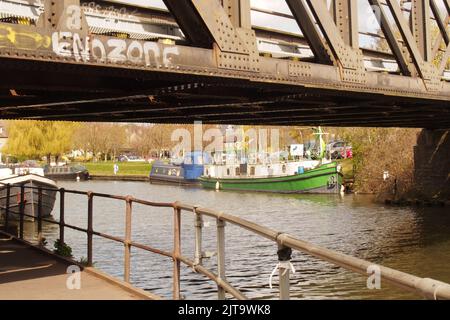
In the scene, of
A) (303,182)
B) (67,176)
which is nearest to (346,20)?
(303,182)

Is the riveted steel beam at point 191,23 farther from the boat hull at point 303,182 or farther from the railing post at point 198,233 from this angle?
the boat hull at point 303,182

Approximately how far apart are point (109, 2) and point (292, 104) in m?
7.51

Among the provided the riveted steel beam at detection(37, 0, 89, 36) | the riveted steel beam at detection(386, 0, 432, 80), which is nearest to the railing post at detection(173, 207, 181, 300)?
the riveted steel beam at detection(37, 0, 89, 36)

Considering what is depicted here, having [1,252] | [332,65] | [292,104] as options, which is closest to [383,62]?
[292,104]

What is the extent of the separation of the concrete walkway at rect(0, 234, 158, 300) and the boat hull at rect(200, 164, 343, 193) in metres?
39.5

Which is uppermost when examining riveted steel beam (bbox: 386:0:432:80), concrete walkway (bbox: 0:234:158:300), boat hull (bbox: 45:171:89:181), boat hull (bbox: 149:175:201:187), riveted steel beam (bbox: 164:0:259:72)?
riveted steel beam (bbox: 386:0:432:80)

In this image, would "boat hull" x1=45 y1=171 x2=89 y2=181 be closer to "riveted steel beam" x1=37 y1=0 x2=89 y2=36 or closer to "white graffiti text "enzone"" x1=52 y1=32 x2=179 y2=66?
"white graffiti text "enzone"" x1=52 y1=32 x2=179 y2=66

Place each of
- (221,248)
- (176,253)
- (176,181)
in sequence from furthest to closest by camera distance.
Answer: (176,181), (176,253), (221,248)

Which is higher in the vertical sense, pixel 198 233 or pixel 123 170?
pixel 123 170

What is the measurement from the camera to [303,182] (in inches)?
1993

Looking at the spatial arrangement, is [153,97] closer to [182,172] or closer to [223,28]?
[223,28]

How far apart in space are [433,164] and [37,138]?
187 feet

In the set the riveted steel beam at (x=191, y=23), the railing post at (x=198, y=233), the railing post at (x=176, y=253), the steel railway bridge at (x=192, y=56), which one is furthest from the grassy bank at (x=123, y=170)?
the railing post at (x=198, y=233)

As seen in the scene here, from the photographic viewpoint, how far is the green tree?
78688 millimetres
